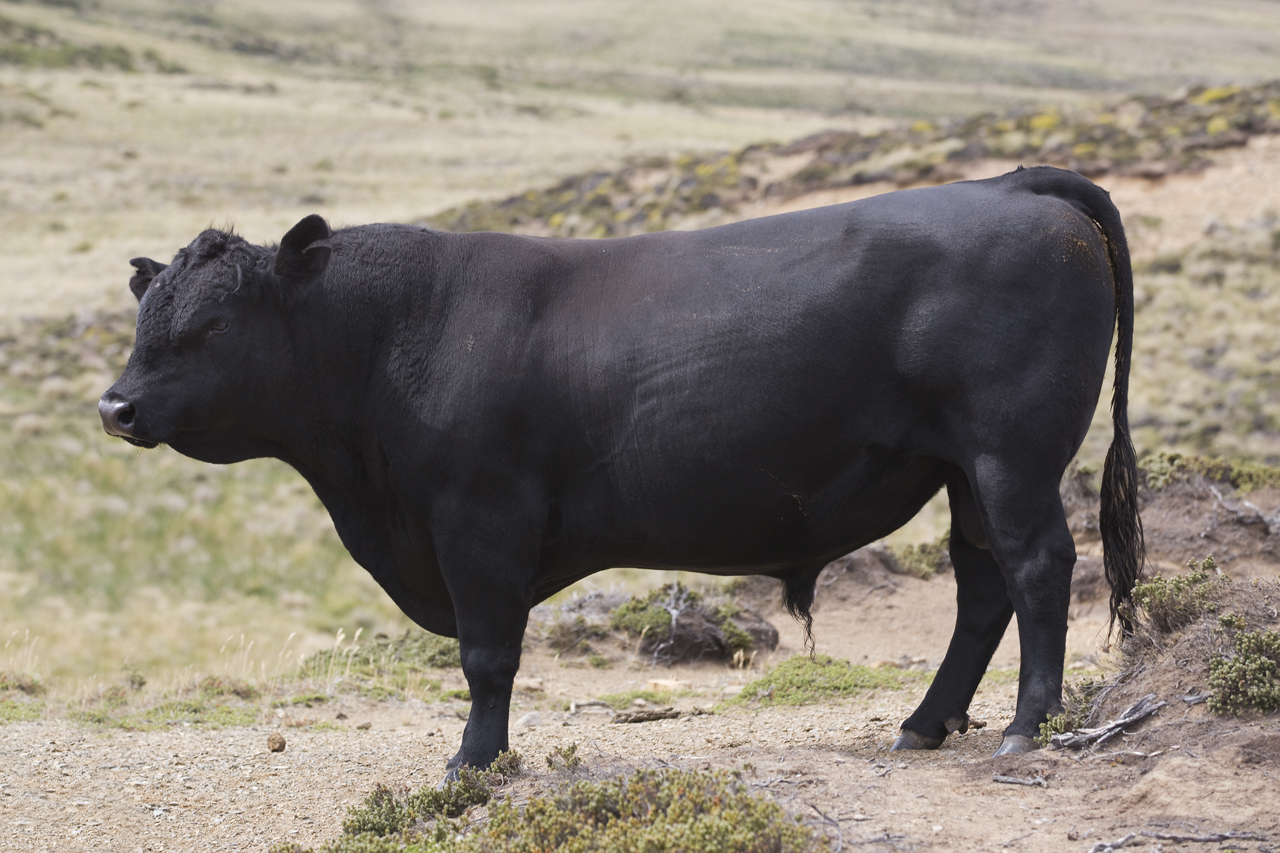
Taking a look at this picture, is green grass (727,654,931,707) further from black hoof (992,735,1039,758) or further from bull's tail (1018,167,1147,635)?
black hoof (992,735,1039,758)

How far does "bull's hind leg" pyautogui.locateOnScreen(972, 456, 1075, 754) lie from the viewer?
5.33 m

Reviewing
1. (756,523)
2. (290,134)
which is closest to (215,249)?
(756,523)

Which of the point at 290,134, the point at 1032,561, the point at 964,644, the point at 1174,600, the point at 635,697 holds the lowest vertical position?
the point at 635,697

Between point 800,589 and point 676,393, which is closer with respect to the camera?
point 676,393

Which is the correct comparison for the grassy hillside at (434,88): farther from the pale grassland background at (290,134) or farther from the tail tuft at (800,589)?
the tail tuft at (800,589)

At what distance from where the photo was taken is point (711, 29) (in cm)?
14962

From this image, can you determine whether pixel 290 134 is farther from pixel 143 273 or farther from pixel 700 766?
pixel 700 766

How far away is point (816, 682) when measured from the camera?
877 cm

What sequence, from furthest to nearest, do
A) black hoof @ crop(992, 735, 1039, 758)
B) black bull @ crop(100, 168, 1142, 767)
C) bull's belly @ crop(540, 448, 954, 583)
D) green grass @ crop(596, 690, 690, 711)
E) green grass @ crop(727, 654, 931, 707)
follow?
green grass @ crop(596, 690, 690, 711) → green grass @ crop(727, 654, 931, 707) → bull's belly @ crop(540, 448, 954, 583) → black bull @ crop(100, 168, 1142, 767) → black hoof @ crop(992, 735, 1039, 758)

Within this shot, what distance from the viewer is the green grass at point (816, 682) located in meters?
8.60

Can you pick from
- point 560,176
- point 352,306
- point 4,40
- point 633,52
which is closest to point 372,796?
point 352,306

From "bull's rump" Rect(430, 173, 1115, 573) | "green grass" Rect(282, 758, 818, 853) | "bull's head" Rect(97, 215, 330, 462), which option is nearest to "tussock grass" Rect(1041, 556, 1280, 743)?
"bull's rump" Rect(430, 173, 1115, 573)

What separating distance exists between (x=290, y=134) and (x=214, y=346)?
61.9m

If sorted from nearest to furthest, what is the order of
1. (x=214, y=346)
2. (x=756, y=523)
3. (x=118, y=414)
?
1. (x=118, y=414)
2. (x=756, y=523)
3. (x=214, y=346)
